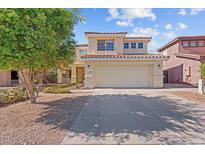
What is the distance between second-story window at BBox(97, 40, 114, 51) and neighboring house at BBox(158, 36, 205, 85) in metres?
8.31

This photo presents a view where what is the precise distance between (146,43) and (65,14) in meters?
18.3

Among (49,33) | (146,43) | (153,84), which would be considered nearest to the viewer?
(49,33)

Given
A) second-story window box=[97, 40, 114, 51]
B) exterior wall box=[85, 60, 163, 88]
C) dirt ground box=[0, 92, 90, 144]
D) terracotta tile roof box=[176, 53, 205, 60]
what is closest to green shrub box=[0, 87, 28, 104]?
dirt ground box=[0, 92, 90, 144]

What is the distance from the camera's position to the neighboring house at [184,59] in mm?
24062

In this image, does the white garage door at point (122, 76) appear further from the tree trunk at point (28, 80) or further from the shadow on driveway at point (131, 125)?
the shadow on driveway at point (131, 125)

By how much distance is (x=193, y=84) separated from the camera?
932 inches

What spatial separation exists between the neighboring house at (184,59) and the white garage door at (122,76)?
600 cm

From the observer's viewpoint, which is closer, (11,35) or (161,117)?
(11,35)

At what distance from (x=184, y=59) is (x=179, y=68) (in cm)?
181

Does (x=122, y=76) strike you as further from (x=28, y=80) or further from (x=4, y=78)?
(x=4, y=78)

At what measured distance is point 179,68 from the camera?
89.2 ft

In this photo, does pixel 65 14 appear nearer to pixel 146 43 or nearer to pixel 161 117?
pixel 161 117
